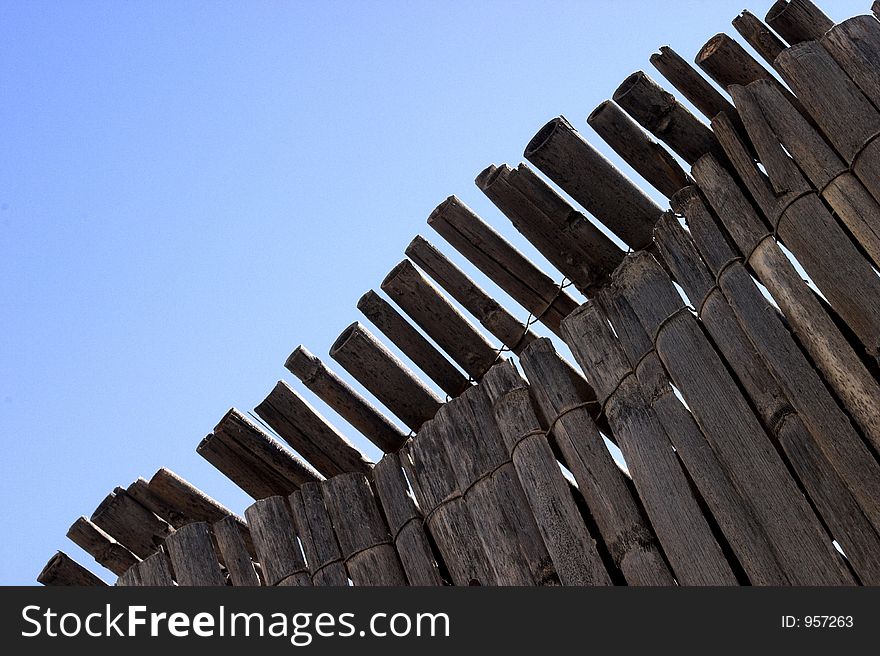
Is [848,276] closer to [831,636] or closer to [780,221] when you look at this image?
[780,221]

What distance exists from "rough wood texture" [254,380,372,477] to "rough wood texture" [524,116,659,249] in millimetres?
1071

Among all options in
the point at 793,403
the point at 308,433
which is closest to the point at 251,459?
the point at 308,433

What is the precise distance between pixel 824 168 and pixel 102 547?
264cm

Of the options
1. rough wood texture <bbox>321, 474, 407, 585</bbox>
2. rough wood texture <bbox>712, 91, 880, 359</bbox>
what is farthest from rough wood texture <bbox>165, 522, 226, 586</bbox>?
rough wood texture <bbox>712, 91, 880, 359</bbox>

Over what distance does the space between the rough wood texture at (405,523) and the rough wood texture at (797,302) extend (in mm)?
1173

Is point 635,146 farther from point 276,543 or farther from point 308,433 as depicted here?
point 276,543

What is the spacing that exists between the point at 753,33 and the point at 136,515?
Answer: 2.43m

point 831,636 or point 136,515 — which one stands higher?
point 136,515

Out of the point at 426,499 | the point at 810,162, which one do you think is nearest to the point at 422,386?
the point at 426,499

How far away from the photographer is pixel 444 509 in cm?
288

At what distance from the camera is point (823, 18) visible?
2797 millimetres

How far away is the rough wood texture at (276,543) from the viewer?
308cm

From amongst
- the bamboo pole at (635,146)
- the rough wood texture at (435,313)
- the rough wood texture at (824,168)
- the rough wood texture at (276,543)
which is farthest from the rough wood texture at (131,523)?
the rough wood texture at (824,168)

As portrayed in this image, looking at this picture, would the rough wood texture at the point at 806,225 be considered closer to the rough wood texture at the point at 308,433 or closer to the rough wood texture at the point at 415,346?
the rough wood texture at the point at 415,346
